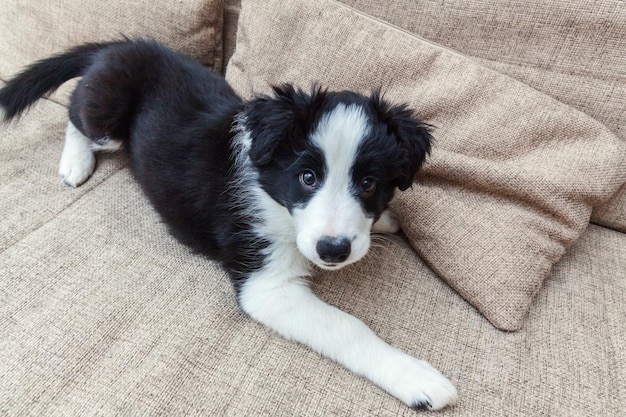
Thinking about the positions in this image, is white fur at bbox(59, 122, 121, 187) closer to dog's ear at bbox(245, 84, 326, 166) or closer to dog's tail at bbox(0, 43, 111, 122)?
dog's tail at bbox(0, 43, 111, 122)

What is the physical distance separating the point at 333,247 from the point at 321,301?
38 cm

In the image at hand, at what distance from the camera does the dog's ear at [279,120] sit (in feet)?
4.48

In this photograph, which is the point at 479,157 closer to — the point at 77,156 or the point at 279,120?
the point at 279,120

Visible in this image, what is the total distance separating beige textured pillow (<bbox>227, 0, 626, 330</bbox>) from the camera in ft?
5.42

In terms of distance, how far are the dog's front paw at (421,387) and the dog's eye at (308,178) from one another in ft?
2.06

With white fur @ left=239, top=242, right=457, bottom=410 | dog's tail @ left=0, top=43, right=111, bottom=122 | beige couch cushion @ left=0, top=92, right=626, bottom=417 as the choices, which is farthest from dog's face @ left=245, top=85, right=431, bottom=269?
dog's tail @ left=0, top=43, right=111, bottom=122

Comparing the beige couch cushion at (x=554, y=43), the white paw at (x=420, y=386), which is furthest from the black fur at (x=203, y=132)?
the beige couch cushion at (x=554, y=43)

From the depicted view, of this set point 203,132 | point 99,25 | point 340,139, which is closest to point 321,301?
point 340,139

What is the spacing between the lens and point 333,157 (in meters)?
1.36

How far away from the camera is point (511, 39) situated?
6.14 feet

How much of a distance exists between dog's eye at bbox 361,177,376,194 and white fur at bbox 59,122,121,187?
1373 millimetres

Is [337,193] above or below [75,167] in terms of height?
above

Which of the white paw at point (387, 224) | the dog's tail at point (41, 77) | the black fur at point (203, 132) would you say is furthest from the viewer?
the dog's tail at point (41, 77)

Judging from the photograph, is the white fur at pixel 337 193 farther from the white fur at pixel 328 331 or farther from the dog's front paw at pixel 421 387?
the dog's front paw at pixel 421 387
